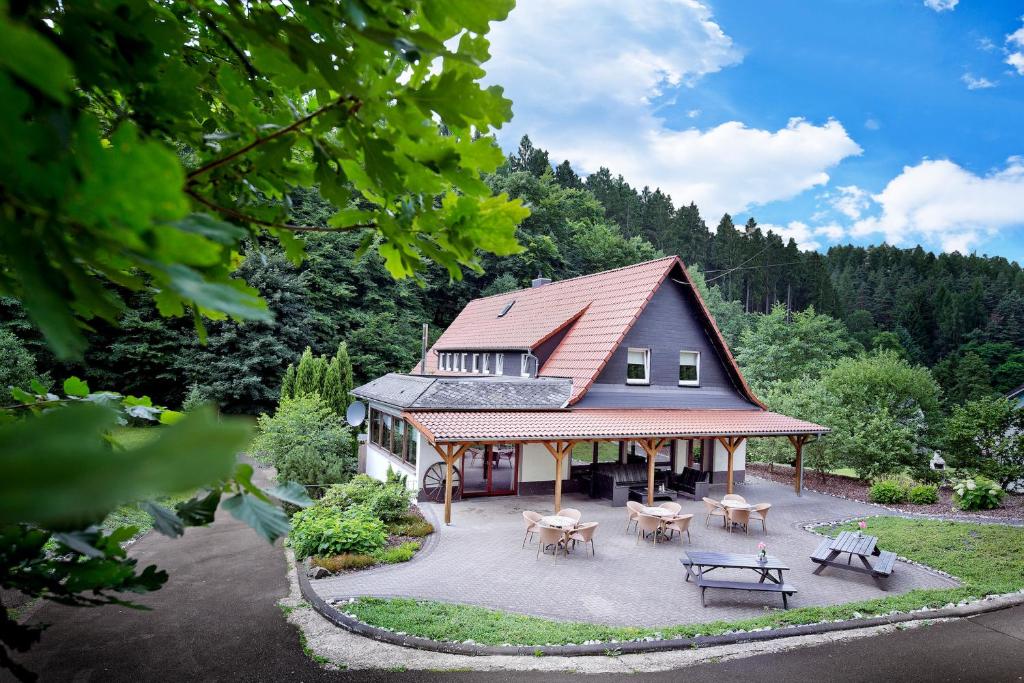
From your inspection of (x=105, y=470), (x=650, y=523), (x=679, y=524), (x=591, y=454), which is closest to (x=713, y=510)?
(x=679, y=524)

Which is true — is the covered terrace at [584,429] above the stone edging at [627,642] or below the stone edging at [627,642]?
above

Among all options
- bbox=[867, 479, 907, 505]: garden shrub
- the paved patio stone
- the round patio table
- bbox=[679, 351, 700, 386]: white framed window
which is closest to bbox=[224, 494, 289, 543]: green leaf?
the paved patio stone

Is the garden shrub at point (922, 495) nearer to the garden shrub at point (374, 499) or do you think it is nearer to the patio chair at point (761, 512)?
the patio chair at point (761, 512)

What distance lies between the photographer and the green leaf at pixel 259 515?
1326 mm

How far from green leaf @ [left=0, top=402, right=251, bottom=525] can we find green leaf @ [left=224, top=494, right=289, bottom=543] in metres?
0.95

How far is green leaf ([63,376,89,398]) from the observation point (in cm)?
211

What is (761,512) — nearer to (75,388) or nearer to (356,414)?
(356,414)

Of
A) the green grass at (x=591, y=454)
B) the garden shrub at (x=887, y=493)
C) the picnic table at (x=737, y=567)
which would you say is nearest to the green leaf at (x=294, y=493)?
the picnic table at (x=737, y=567)

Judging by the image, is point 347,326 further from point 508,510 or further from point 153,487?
point 153,487

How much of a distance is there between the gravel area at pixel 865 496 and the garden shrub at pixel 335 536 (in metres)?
14.4

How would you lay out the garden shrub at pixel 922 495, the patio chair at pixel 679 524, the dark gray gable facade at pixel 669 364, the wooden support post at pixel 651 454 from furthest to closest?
the dark gray gable facade at pixel 669 364 < the garden shrub at pixel 922 495 < the wooden support post at pixel 651 454 < the patio chair at pixel 679 524

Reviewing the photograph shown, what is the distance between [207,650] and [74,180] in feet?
26.5

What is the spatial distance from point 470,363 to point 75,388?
21205mm

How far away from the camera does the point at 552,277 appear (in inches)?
1527
